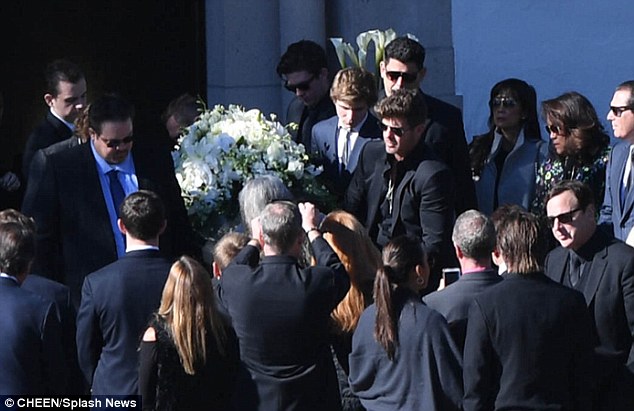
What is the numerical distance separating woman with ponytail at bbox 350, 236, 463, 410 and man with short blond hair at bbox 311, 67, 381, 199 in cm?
195

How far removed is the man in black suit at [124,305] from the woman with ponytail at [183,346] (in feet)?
0.90

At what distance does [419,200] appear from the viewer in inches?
300

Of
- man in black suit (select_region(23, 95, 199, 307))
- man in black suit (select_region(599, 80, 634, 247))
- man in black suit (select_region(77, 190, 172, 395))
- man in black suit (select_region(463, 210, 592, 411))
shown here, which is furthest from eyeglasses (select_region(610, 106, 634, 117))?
man in black suit (select_region(77, 190, 172, 395))

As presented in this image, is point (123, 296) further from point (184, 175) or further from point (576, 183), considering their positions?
point (576, 183)

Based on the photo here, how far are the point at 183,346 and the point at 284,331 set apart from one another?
502 millimetres

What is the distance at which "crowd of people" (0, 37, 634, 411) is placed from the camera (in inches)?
245

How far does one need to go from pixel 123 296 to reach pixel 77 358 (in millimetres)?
519

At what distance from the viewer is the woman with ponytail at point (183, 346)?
608 cm

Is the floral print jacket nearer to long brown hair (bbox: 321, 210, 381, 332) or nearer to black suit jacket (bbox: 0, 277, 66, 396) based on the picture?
long brown hair (bbox: 321, 210, 381, 332)

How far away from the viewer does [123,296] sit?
21.0 feet

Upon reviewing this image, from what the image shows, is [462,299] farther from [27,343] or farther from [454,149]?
[27,343]

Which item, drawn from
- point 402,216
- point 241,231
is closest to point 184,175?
point 241,231

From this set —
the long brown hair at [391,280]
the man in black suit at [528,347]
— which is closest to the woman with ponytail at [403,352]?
the long brown hair at [391,280]

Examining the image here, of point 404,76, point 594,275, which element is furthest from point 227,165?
point 594,275
